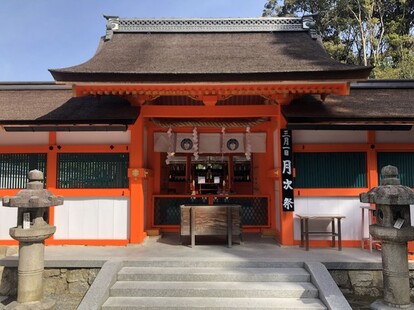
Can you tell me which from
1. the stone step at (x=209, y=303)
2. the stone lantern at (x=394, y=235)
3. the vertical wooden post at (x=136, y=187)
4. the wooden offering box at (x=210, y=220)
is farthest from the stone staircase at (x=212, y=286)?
the vertical wooden post at (x=136, y=187)

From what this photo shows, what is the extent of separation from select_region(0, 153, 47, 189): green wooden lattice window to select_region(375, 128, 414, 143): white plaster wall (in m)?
6.80

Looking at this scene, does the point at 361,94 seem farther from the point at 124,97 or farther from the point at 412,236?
the point at 124,97

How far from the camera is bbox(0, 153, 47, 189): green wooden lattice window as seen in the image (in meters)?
6.60

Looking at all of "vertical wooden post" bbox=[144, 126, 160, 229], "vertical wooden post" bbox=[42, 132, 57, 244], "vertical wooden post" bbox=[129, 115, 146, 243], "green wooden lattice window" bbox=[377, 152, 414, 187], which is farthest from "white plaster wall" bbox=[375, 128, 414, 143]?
"vertical wooden post" bbox=[42, 132, 57, 244]

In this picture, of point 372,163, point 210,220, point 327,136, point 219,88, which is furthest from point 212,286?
point 372,163

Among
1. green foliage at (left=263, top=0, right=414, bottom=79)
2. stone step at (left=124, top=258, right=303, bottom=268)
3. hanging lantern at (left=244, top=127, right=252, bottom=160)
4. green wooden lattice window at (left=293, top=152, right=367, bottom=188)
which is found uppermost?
green foliage at (left=263, top=0, right=414, bottom=79)

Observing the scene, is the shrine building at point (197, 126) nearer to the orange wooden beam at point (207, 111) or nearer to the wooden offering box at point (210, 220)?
the orange wooden beam at point (207, 111)

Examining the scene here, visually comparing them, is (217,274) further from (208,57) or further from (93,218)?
(208,57)

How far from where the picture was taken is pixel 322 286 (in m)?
4.45

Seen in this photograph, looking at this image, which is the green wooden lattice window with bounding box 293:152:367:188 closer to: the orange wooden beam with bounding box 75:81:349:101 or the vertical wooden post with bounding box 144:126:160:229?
the orange wooden beam with bounding box 75:81:349:101

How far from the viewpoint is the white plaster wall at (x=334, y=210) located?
20.9ft

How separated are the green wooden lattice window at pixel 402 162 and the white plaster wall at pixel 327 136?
51cm

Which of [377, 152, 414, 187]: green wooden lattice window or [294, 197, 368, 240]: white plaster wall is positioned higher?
[377, 152, 414, 187]: green wooden lattice window

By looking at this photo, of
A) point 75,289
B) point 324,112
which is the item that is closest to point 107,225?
point 75,289
